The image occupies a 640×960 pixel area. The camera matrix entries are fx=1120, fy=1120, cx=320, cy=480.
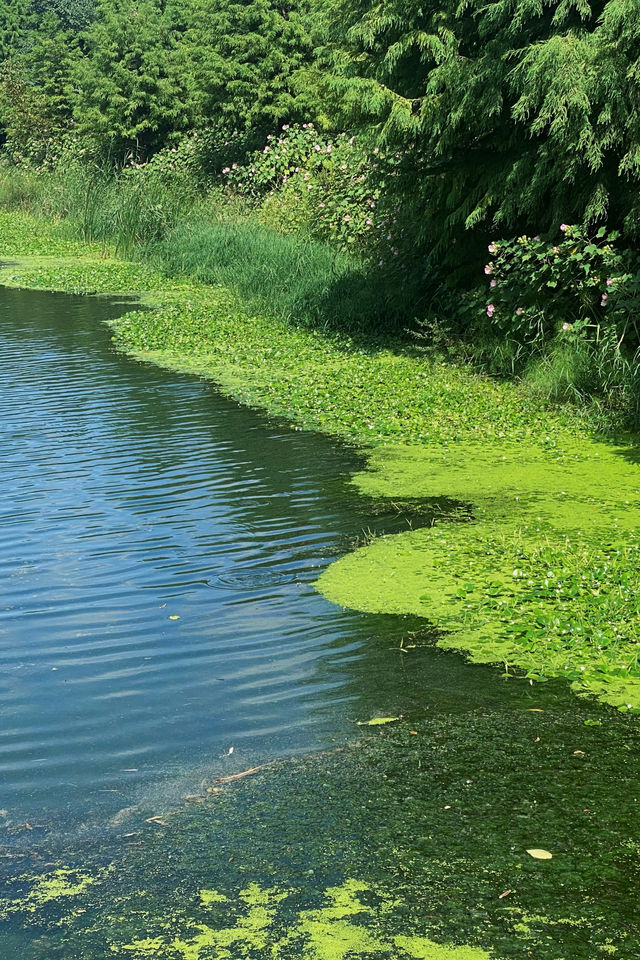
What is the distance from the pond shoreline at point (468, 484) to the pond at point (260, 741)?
278mm

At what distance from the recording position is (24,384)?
12.5 meters

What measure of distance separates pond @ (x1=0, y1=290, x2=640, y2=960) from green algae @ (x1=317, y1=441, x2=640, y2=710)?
0.70 ft

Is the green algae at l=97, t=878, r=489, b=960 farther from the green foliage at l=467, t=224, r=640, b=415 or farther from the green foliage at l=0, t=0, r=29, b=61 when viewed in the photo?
the green foliage at l=0, t=0, r=29, b=61

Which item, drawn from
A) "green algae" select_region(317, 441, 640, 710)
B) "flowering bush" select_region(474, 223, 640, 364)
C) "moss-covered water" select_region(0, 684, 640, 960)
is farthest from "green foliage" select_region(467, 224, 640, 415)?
"moss-covered water" select_region(0, 684, 640, 960)

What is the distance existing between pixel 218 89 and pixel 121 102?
6237 mm

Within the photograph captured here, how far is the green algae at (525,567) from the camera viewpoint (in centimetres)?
534

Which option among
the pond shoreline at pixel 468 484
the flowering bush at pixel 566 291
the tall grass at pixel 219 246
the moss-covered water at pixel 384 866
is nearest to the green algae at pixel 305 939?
the moss-covered water at pixel 384 866

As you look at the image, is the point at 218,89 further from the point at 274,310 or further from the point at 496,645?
the point at 496,645

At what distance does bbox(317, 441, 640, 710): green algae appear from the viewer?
17.5 ft

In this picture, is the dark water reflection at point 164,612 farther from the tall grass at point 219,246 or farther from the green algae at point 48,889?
the tall grass at point 219,246

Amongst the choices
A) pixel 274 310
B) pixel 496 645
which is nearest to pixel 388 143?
pixel 274 310

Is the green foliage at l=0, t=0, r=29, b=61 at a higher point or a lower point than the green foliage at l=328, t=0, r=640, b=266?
higher

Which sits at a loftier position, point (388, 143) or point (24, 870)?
point (388, 143)

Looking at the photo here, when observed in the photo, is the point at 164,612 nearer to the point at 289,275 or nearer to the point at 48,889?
the point at 48,889
